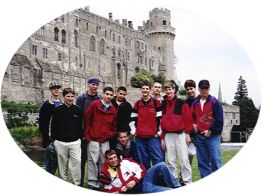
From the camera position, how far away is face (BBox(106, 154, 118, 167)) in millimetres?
4465

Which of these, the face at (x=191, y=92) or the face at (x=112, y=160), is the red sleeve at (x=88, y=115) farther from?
the face at (x=191, y=92)

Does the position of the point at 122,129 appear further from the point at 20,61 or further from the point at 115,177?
the point at 20,61

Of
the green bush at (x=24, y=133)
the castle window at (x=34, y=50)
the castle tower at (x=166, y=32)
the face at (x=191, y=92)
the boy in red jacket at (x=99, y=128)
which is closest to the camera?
the boy in red jacket at (x=99, y=128)

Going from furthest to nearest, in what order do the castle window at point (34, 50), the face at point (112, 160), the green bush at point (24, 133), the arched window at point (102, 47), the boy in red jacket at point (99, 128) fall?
the arched window at point (102, 47), the castle window at point (34, 50), the green bush at point (24, 133), the boy in red jacket at point (99, 128), the face at point (112, 160)

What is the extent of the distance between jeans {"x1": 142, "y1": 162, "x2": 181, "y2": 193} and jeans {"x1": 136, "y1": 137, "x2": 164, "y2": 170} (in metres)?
0.12

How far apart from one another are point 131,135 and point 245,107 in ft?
4.89

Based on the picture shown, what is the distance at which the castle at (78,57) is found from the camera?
18.1 feet

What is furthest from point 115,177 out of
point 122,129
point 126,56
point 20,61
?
point 126,56

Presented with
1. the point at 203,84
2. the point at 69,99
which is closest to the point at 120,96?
the point at 69,99

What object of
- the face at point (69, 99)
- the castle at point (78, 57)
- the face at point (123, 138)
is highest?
the castle at point (78, 57)

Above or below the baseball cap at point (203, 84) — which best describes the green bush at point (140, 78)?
above

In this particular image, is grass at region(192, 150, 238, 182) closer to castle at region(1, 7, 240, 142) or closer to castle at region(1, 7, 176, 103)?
castle at region(1, 7, 240, 142)

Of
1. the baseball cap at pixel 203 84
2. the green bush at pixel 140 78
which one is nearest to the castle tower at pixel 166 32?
the green bush at pixel 140 78

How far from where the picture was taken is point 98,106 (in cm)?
457
